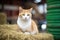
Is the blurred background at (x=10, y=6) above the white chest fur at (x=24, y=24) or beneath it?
above

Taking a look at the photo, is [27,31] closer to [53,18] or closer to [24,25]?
[24,25]

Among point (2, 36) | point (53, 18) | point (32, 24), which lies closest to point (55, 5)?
point (53, 18)

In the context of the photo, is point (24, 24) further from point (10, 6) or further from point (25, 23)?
point (10, 6)

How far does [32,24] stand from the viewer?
2.43 m

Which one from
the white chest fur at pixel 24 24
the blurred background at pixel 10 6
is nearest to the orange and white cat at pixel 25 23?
the white chest fur at pixel 24 24

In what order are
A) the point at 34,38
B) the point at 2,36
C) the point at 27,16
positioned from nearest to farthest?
the point at 2,36 < the point at 34,38 < the point at 27,16

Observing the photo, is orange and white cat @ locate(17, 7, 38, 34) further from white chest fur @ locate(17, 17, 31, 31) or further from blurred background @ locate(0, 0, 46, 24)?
blurred background @ locate(0, 0, 46, 24)

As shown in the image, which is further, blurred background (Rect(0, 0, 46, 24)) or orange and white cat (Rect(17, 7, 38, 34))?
blurred background (Rect(0, 0, 46, 24))

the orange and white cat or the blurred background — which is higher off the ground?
the blurred background

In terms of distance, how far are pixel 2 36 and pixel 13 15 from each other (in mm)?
2868

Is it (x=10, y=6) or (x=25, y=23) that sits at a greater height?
(x=10, y=6)

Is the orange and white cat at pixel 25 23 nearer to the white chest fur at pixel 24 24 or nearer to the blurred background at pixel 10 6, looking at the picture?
the white chest fur at pixel 24 24

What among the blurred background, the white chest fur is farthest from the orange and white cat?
the blurred background

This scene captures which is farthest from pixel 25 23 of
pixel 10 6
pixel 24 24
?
Result: pixel 10 6
